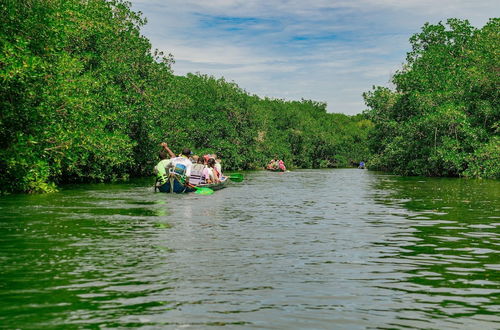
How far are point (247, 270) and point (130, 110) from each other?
3086cm

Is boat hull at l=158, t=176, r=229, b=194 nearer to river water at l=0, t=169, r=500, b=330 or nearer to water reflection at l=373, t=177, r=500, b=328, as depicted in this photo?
river water at l=0, t=169, r=500, b=330

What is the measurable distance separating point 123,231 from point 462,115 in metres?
39.8

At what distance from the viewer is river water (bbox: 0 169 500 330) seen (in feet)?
21.2

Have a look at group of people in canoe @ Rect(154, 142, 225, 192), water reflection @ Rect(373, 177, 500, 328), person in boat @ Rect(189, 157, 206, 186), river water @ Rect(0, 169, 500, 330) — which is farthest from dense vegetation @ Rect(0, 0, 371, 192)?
water reflection @ Rect(373, 177, 500, 328)

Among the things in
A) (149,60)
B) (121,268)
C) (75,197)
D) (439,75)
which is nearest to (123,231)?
(121,268)

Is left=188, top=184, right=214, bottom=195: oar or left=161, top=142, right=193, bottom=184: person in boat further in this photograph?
left=188, top=184, right=214, bottom=195: oar

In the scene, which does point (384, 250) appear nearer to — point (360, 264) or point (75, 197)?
point (360, 264)

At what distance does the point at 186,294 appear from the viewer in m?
7.45

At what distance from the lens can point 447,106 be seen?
158 ft

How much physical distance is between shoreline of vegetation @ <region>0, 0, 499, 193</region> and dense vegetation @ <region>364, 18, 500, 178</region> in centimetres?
14

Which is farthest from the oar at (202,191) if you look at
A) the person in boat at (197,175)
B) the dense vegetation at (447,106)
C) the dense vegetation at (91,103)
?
the dense vegetation at (447,106)

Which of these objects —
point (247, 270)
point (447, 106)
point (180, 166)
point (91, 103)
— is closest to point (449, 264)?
point (247, 270)

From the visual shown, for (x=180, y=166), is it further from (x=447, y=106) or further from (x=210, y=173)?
(x=447, y=106)

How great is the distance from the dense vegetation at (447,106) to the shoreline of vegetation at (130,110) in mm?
141
